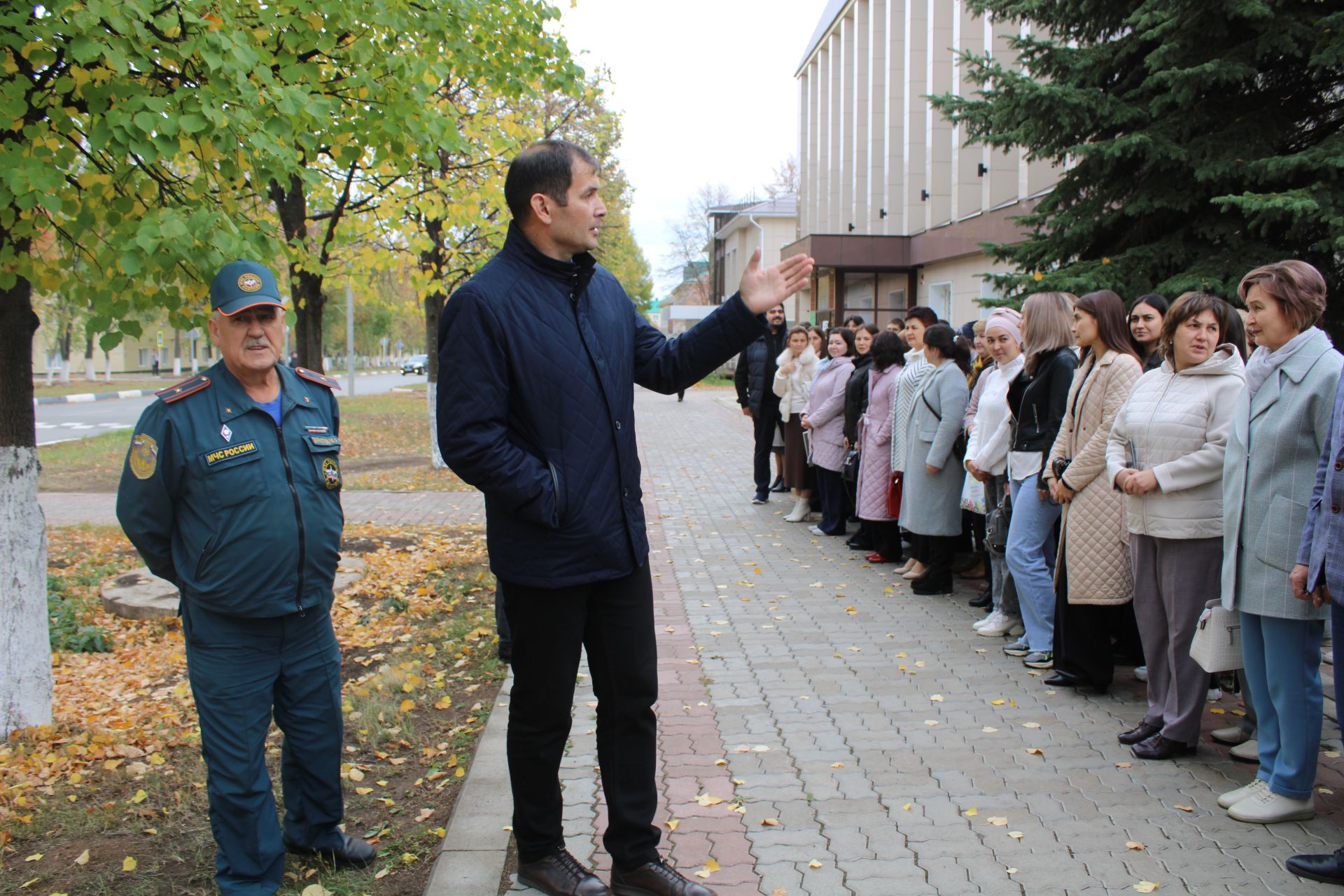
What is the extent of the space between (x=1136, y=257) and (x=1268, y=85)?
1.57m

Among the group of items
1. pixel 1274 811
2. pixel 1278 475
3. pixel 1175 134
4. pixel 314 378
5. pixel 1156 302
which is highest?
pixel 1175 134

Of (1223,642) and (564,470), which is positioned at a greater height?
(564,470)

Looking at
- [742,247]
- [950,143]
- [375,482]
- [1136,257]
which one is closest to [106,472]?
[375,482]

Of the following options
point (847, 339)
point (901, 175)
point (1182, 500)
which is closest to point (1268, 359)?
point (1182, 500)

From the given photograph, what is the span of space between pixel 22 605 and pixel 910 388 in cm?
594

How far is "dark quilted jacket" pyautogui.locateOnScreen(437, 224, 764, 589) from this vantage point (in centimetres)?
305

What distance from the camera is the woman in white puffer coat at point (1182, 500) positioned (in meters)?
4.43

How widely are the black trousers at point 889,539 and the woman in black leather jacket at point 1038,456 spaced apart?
2.97 metres

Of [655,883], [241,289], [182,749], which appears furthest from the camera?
[182,749]

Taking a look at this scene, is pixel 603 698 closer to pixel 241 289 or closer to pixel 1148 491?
→ pixel 241 289

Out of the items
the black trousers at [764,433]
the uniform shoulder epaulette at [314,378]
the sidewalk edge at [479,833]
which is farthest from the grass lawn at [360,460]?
the uniform shoulder epaulette at [314,378]

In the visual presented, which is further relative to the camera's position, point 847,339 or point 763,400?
point 763,400

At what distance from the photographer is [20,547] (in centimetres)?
509

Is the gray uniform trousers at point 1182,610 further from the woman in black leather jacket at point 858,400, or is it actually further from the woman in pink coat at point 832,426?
the woman in pink coat at point 832,426
